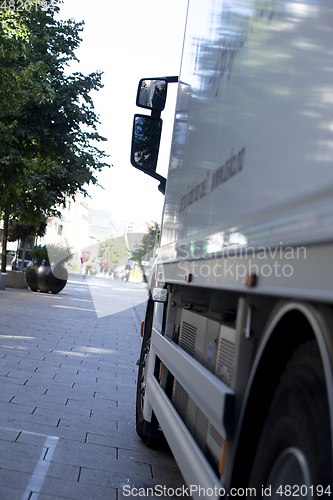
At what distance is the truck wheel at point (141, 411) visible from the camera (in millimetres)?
4137

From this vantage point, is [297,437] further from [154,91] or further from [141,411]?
[154,91]

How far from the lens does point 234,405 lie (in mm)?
1680

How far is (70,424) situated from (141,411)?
0.68 metres

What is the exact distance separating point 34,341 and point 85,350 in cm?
87

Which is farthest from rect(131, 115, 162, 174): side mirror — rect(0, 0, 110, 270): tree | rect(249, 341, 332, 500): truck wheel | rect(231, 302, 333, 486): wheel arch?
rect(0, 0, 110, 270): tree

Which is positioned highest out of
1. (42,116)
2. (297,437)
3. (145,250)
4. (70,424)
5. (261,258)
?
(42,116)

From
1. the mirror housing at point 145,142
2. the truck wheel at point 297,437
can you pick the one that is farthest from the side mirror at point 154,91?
the truck wheel at point 297,437

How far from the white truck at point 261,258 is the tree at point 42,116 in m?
11.1

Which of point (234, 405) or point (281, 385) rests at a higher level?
point (281, 385)

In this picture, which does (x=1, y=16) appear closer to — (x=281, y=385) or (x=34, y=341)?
(x=34, y=341)

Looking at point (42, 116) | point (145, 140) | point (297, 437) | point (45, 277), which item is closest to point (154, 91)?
point (145, 140)

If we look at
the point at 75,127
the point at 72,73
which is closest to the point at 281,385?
the point at 75,127

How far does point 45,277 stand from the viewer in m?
20.0

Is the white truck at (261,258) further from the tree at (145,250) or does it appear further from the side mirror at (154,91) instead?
the tree at (145,250)
